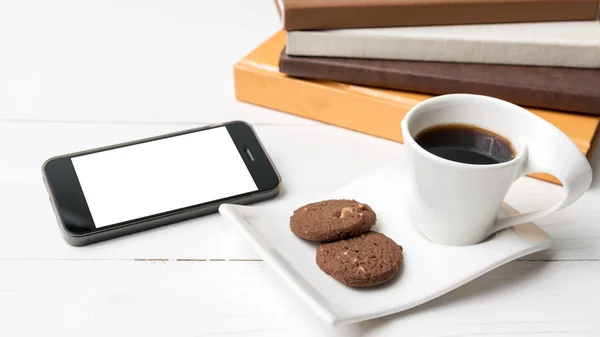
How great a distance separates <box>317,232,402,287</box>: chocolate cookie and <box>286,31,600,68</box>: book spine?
0.24 metres

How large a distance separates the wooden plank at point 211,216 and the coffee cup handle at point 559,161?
0.11m

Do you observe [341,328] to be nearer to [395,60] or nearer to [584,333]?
[584,333]

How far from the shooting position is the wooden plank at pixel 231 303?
0.54 metres

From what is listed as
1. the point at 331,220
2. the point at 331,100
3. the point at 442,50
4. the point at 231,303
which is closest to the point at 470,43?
the point at 442,50

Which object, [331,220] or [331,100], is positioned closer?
[331,220]

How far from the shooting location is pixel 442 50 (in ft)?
2.40

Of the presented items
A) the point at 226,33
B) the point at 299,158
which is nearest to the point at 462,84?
the point at 299,158

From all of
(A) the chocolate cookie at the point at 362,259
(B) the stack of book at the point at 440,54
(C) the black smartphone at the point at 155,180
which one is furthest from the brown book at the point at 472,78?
(A) the chocolate cookie at the point at 362,259

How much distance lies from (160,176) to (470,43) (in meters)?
0.36

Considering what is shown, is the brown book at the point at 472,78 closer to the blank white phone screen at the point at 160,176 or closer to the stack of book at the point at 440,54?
the stack of book at the point at 440,54

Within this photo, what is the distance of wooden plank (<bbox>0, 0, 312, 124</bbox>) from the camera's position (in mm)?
818

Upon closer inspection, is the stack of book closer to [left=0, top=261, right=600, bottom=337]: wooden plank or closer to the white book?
the white book

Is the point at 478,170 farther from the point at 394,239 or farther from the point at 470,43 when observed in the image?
the point at 470,43

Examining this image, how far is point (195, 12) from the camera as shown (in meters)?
1.04
